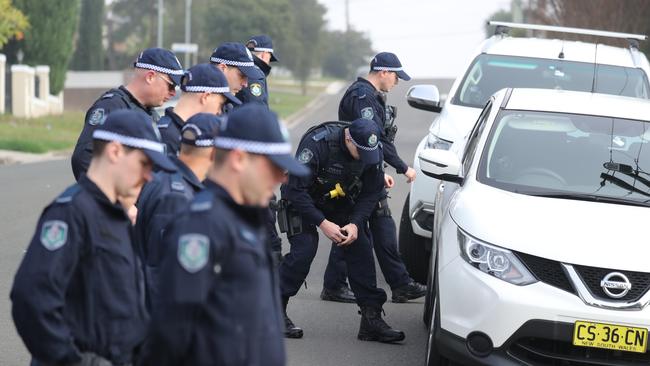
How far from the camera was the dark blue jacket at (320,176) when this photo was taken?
7.90m

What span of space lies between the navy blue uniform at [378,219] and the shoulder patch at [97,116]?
233 centimetres

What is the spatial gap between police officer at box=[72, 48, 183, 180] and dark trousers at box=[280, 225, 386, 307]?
175 cm

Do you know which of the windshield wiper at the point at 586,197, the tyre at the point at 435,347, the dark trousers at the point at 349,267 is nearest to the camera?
the tyre at the point at 435,347

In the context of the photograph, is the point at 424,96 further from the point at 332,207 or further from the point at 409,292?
the point at 332,207

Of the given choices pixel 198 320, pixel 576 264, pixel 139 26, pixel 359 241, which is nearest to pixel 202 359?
pixel 198 320

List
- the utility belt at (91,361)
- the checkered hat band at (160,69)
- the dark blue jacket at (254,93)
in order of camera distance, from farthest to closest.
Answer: the dark blue jacket at (254,93) < the checkered hat band at (160,69) < the utility belt at (91,361)

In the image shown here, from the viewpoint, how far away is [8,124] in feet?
108

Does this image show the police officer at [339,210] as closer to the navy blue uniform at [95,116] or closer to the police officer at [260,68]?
the police officer at [260,68]

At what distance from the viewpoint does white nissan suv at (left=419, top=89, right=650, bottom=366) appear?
607cm

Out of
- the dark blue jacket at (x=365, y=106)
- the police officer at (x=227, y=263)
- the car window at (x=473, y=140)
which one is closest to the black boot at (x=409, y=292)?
the dark blue jacket at (x=365, y=106)

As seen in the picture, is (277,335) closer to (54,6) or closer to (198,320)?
(198,320)

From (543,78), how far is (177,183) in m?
6.37

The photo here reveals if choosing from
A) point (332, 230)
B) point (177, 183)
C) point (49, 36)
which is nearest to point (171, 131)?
point (177, 183)

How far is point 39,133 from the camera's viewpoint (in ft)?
98.5
